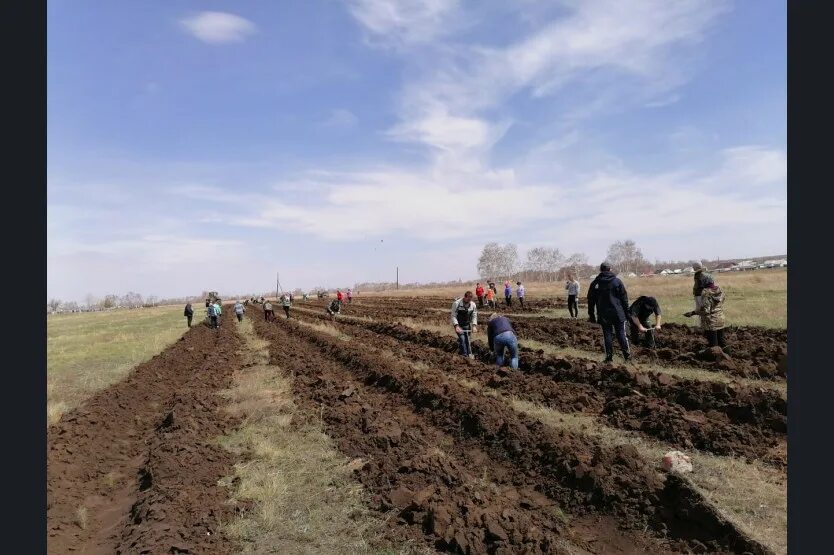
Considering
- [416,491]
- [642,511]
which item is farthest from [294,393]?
[642,511]

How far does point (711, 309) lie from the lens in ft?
32.7

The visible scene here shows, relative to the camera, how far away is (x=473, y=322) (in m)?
12.7

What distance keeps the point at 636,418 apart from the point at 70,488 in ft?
26.9

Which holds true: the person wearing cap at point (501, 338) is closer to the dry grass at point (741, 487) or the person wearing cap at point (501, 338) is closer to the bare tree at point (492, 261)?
the dry grass at point (741, 487)

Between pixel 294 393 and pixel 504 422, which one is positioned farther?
pixel 294 393

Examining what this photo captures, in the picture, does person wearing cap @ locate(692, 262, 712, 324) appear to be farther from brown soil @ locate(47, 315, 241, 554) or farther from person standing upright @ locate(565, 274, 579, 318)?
person standing upright @ locate(565, 274, 579, 318)

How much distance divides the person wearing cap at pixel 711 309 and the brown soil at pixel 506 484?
497 centimetres

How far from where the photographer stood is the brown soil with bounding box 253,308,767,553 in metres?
4.39

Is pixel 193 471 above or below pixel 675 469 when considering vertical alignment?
below

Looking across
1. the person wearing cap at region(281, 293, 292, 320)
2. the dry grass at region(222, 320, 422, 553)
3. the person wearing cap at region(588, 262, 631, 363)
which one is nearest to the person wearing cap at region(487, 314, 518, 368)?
the person wearing cap at region(588, 262, 631, 363)

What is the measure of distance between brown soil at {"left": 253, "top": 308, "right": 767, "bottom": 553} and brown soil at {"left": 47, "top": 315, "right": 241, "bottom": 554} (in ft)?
6.25

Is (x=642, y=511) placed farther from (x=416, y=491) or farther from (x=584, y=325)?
(x=584, y=325)

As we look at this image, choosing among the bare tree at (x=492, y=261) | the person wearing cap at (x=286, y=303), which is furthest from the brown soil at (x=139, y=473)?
the bare tree at (x=492, y=261)

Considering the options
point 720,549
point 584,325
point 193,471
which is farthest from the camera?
point 584,325
